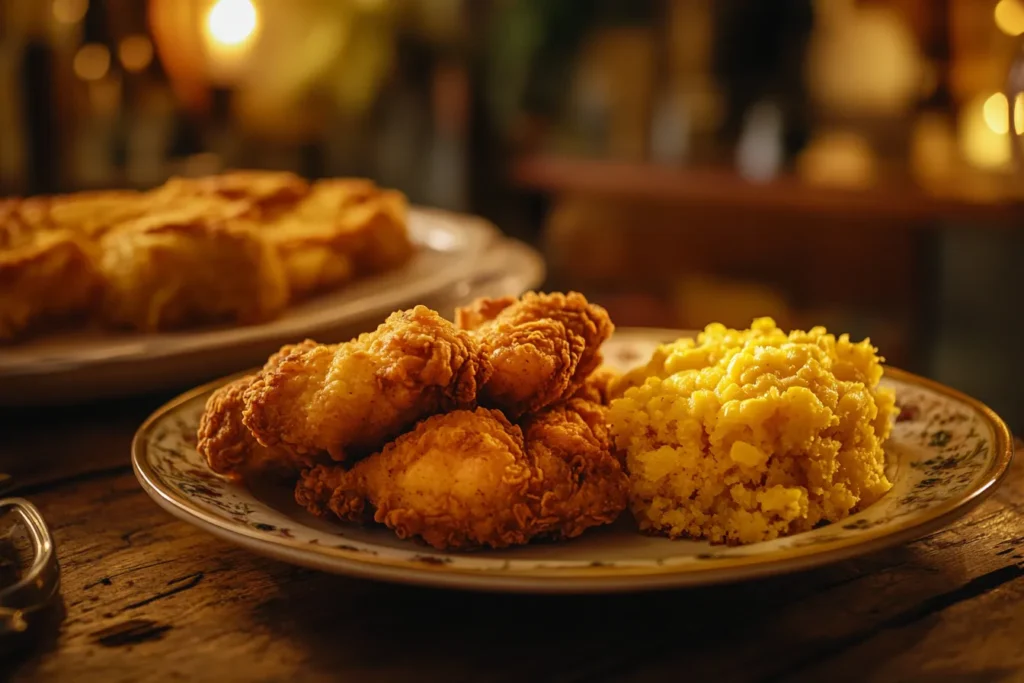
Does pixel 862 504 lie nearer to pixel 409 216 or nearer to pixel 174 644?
pixel 174 644

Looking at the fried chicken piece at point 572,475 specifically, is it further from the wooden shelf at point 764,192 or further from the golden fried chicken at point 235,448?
the wooden shelf at point 764,192

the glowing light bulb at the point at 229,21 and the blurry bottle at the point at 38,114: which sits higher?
the glowing light bulb at the point at 229,21

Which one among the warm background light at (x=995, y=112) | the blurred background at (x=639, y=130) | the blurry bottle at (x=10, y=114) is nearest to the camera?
the blurry bottle at (x=10, y=114)

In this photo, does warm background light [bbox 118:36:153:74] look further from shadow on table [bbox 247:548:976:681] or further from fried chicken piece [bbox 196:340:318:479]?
shadow on table [bbox 247:548:976:681]

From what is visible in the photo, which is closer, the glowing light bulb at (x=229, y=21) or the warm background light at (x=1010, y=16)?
the glowing light bulb at (x=229, y=21)

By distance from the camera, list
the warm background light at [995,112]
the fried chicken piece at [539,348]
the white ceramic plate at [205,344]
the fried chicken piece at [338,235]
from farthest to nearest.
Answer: the warm background light at [995,112], the fried chicken piece at [338,235], the white ceramic plate at [205,344], the fried chicken piece at [539,348]

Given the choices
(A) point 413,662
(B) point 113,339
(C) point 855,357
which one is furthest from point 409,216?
(A) point 413,662

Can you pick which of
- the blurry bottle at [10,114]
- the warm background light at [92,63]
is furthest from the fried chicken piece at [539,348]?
the warm background light at [92,63]

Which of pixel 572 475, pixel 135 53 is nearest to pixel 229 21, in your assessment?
pixel 135 53
